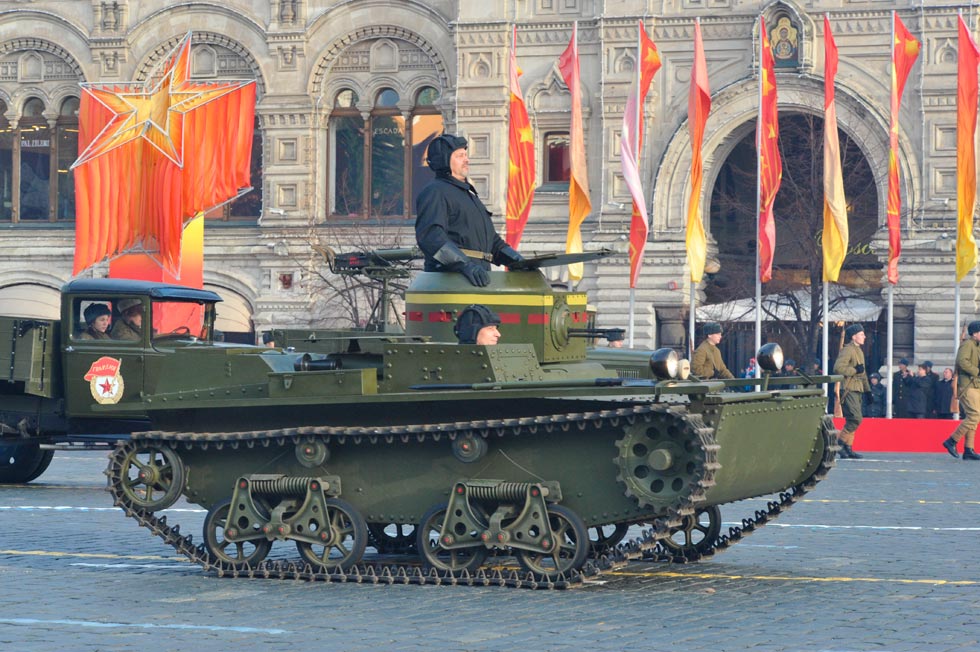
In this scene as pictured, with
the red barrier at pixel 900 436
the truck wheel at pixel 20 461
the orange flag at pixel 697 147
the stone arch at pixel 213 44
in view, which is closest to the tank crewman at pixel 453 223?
the truck wheel at pixel 20 461

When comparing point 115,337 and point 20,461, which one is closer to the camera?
point 115,337

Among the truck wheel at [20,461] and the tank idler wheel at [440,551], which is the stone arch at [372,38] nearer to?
the truck wheel at [20,461]

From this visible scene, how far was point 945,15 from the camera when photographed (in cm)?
3394

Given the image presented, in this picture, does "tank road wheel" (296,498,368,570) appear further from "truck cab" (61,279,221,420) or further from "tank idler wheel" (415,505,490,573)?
"truck cab" (61,279,221,420)

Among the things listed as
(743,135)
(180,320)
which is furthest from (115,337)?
(743,135)

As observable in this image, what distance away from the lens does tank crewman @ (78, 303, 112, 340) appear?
16578 mm

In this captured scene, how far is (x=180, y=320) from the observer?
1714 centimetres

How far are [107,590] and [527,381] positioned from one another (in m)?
2.85

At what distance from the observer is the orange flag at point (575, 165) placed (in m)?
31.8

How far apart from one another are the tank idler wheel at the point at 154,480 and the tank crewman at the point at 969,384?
47.0 feet

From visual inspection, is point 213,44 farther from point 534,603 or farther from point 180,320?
point 534,603

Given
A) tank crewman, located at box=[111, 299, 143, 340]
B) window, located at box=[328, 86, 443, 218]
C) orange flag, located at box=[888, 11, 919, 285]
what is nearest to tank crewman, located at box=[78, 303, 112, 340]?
tank crewman, located at box=[111, 299, 143, 340]

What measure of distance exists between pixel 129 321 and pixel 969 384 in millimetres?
11982

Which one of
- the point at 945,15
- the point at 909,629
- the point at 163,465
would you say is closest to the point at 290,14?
the point at 945,15
